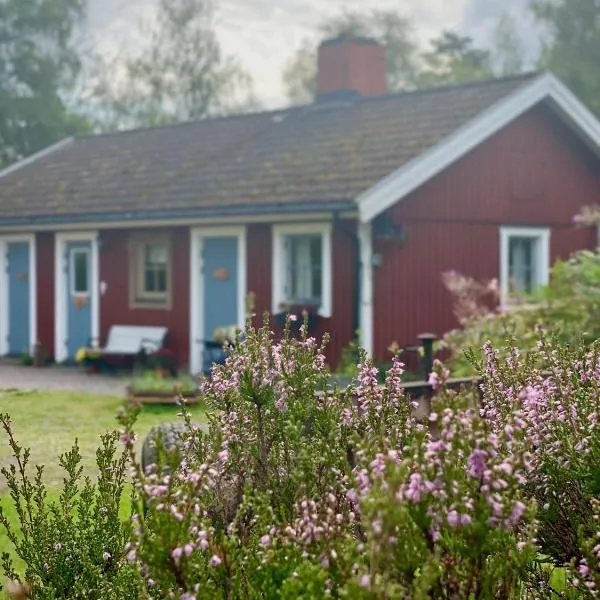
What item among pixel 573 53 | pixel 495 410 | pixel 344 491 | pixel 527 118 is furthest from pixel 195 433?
pixel 573 53

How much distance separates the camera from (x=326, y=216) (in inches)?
669

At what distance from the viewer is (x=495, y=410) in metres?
4.74

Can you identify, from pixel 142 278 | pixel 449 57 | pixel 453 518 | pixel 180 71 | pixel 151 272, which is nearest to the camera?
pixel 453 518

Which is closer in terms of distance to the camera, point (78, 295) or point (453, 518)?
point (453, 518)

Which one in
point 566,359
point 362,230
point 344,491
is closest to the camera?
point 344,491

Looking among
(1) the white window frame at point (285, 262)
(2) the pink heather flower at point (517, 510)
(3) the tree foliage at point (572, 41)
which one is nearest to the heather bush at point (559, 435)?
(2) the pink heather flower at point (517, 510)

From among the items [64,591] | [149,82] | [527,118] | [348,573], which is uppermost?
[149,82]

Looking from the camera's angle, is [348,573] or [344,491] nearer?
[348,573]

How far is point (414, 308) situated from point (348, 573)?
1465 cm

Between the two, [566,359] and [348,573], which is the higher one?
[566,359]

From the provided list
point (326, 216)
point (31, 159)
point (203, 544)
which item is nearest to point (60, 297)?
point (31, 159)

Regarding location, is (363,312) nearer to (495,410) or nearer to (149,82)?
(495,410)

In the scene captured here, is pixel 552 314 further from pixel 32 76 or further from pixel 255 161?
pixel 32 76

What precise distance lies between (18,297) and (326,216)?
8.26 meters
